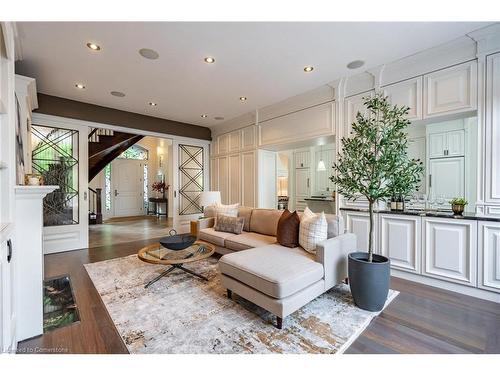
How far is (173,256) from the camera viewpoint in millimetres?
2848

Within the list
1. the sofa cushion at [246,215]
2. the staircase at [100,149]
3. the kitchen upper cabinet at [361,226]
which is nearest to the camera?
the kitchen upper cabinet at [361,226]

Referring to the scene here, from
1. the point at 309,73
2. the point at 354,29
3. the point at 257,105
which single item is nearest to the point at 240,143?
the point at 257,105

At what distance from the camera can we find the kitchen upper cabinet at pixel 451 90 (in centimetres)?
258

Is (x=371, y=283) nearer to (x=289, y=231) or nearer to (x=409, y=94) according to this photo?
(x=289, y=231)

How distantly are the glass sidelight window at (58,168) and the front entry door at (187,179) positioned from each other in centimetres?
210

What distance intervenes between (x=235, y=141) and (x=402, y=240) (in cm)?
413

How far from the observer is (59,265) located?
350 cm

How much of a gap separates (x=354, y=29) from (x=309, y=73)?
1.03m

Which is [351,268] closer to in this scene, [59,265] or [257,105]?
[257,105]

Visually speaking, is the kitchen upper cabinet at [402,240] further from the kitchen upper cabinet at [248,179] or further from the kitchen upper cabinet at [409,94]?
the kitchen upper cabinet at [248,179]

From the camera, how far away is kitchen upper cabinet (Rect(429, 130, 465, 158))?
444 cm

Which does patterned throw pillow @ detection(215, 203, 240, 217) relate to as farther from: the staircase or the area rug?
the staircase

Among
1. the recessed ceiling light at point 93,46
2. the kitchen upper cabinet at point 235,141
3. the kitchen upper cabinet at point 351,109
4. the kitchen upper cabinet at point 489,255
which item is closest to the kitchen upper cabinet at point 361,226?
the kitchen upper cabinet at point 489,255

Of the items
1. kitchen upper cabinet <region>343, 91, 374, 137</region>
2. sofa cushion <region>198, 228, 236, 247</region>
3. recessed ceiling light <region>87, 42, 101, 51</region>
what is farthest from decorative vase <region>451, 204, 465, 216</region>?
recessed ceiling light <region>87, 42, 101, 51</region>
